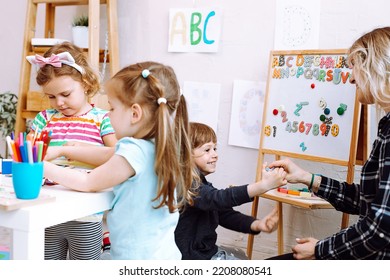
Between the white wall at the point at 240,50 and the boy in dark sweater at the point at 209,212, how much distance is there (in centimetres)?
87

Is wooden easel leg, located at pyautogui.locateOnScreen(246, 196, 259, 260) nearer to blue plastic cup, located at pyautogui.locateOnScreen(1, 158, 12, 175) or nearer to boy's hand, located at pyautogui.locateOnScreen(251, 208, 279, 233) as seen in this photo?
boy's hand, located at pyautogui.locateOnScreen(251, 208, 279, 233)

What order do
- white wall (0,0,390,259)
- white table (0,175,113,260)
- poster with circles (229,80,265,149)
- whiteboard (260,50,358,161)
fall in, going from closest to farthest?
white table (0,175,113,260) → whiteboard (260,50,358,161) → white wall (0,0,390,259) → poster with circles (229,80,265,149)

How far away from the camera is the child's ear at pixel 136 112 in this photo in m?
1.25

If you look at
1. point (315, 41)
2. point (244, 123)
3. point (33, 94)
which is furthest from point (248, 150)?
point (33, 94)

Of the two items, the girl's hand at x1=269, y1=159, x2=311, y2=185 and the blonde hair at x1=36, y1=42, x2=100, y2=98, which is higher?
the blonde hair at x1=36, y1=42, x2=100, y2=98

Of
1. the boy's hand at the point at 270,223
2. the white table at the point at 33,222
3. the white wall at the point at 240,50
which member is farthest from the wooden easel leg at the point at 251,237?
the white table at the point at 33,222

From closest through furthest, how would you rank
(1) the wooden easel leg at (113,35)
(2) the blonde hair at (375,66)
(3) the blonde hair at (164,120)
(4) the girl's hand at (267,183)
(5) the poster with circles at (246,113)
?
(3) the blonde hair at (164,120), (2) the blonde hair at (375,66), (4) the girl's hand at (267,183), (5) the poster with circles at (246,113), (1) the wooden easel leg at (113,35)

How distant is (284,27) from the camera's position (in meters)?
2.60

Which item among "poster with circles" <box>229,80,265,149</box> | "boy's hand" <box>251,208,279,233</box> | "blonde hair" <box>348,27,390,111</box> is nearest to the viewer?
"blonde hair" <box>348,27,390,111</box>

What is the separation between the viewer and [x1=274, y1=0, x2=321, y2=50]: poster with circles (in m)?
2.52

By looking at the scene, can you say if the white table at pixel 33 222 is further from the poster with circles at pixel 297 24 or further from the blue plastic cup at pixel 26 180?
the poster with circles at pixel 297 24

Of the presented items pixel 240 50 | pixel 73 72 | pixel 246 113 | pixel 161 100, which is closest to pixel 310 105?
pixel 246 113

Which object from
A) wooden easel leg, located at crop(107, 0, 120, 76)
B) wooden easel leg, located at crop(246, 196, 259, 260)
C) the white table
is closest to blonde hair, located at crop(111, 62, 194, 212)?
the white table
